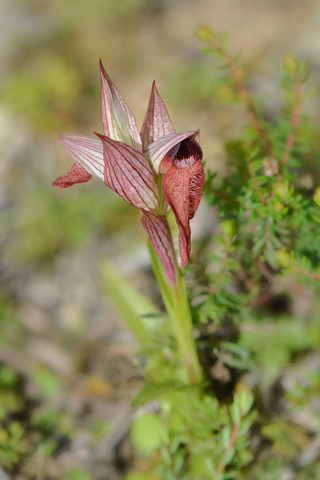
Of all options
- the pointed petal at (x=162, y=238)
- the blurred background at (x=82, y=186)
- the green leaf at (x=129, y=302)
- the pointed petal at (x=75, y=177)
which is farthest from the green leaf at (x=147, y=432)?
the pointed petal at (x=75, y=177)

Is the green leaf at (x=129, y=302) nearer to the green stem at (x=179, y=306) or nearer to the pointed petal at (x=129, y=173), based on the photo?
the green stem at (x=179, y=306)

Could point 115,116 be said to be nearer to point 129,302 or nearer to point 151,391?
point 151,391

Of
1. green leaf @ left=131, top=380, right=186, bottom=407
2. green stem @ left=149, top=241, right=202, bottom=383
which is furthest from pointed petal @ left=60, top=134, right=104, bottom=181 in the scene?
green leaf @ left=131, top=380, right=186, bottom=407

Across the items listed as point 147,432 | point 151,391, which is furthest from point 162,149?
point 147,432

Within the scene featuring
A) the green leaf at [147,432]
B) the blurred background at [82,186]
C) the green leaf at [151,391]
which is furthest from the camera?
→ the blurred background at [82,186]

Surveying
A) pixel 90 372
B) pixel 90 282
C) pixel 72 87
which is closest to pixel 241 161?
pixel 90 372

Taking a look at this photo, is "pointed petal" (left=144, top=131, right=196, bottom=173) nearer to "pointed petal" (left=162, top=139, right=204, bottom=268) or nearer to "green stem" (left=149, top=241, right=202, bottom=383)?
"pointed petal" (left=162, top=139, right=204, bottom=268)

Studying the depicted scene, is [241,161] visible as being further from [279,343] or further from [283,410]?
[283,410]
